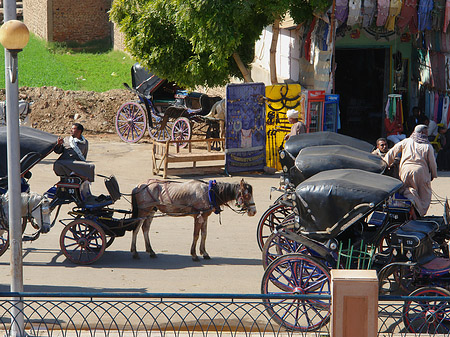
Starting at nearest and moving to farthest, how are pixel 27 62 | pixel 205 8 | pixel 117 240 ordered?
pixel 117 240, pixel 205 8, pixel 27 62

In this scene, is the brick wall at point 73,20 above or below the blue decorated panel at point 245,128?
above

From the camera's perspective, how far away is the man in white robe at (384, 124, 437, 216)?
10.5m

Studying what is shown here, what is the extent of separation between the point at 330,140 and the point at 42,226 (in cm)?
442

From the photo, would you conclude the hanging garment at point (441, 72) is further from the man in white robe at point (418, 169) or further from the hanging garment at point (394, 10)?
the man in white robe at point (418, 169)

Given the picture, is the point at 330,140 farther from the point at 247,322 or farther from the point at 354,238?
the point at 247,322

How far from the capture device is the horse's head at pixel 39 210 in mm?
10430

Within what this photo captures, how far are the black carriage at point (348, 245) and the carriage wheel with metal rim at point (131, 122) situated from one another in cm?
1219

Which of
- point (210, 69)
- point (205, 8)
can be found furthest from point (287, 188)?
point (210, 69)

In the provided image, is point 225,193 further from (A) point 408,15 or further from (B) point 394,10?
(A) point 408,15

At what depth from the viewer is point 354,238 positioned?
8852 millimetres

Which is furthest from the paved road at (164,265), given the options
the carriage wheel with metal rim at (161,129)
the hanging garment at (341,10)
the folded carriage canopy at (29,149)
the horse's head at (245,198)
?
the carriage wheel with metal rim at (161,129)

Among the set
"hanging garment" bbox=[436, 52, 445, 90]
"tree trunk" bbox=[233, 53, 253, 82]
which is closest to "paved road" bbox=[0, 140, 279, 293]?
"tree trunk" bbox=[233, 53, 253, 82]

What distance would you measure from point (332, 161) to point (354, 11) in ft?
27.9

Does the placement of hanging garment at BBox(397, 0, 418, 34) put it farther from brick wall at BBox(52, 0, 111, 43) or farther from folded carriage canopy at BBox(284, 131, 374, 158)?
brick wall at BBox(52, 0, 111, 43)
